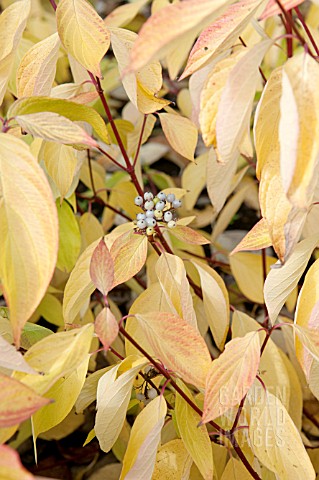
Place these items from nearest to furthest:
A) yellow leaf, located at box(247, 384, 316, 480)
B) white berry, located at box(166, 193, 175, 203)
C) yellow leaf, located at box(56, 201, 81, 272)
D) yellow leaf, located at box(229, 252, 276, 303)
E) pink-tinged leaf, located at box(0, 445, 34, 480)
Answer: pink-tinged leaf, located at box(0, 445, 34, 480), yellow leaf, located at box(247, 384, 316, 480), white berry, located at box(166, 193, 175, 203), yellow leaf, located at box(56, 201, 81, 272), yellow leaf, located at box(229, 252, 276, 303)

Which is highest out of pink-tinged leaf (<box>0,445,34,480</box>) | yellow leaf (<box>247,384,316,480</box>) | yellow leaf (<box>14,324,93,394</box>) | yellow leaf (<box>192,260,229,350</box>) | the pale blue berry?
pink-tinged leaf (<box>0,445,34,480</box>)

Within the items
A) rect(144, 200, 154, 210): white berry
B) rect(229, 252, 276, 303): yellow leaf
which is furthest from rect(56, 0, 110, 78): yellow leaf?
rect(229, 252, 276, 303): yellow leaf

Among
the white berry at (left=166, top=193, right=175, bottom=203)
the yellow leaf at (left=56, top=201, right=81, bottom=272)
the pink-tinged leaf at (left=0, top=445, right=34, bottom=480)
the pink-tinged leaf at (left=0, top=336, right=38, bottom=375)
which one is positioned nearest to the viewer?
the pink-tinged leaf at (left=0, top=445, right=34, bottom=480)

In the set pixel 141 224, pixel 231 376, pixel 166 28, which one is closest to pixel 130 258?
pixel 141 224

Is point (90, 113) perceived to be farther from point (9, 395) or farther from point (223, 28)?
point (9, 395)

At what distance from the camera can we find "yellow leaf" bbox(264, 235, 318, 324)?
0.54m

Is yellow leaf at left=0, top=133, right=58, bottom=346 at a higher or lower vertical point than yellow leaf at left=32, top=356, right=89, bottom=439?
higher

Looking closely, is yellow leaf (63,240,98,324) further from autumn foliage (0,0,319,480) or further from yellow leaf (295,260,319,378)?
yellow leaf (295,260,319,378)

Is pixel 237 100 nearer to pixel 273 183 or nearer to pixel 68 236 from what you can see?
pixel 273 183

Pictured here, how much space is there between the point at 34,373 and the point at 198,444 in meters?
0.20

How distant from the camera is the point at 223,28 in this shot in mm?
490

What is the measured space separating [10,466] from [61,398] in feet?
0.83

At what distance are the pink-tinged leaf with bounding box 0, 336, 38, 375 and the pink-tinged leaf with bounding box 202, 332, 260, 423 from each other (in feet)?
0.45

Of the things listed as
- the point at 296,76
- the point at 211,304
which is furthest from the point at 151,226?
the point at 296,76
